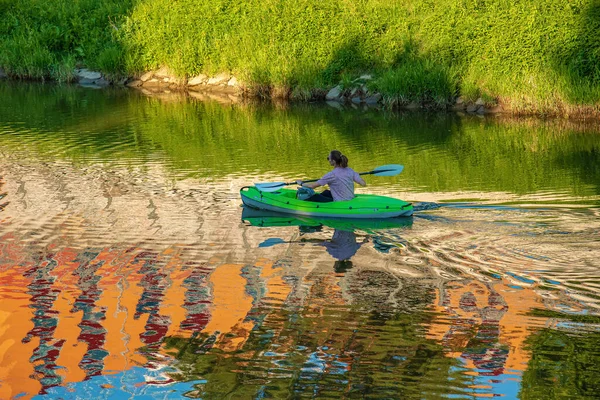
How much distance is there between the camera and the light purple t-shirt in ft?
46.4

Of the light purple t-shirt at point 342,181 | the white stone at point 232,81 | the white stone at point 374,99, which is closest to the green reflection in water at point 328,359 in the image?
the light purple t-shirt at point 342,181

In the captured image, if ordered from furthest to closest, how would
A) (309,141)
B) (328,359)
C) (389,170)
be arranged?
(309,141) < (389,170) < (328,359)

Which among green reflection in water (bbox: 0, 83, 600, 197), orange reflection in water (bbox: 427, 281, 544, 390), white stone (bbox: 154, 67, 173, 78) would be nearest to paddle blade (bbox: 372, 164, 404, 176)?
green reflection in water (bbox: 0, 83, 600, 197)

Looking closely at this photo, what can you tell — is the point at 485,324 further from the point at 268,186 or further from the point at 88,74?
the point at 88,74

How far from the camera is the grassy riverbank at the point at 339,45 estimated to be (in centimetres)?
2466

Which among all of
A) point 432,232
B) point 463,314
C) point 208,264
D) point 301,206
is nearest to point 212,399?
point 463,314

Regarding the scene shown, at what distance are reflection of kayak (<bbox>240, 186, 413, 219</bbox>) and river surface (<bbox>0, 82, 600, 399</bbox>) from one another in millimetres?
223

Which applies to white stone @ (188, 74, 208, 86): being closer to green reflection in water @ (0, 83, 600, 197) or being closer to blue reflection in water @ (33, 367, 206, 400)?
green reflection in water @ (0, 83, 600, 197)

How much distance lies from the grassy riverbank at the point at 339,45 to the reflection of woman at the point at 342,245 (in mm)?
12084

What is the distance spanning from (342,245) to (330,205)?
1.47m

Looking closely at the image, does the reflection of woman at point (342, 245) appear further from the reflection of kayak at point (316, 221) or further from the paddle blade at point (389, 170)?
the paddle blade at point (389, 170)

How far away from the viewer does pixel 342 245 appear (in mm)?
12797

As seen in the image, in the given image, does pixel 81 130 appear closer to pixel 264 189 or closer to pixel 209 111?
pixel 209 111

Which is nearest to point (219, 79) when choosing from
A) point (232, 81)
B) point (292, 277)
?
point (232, 81)
